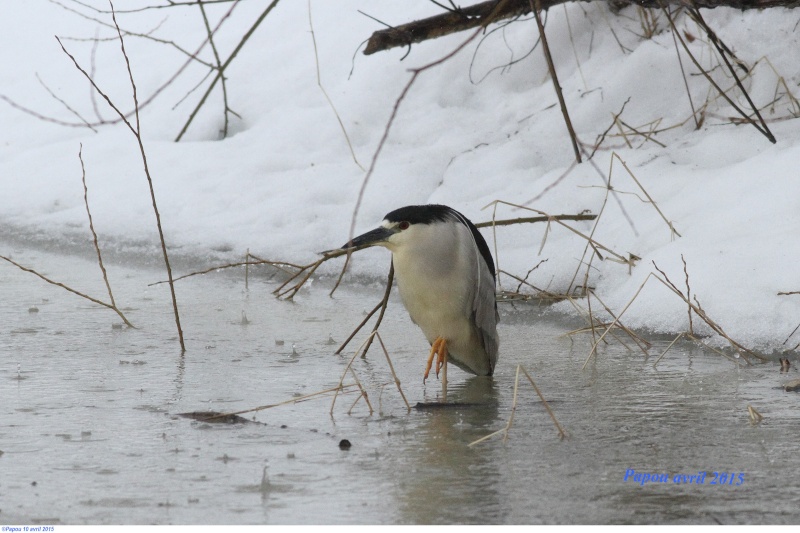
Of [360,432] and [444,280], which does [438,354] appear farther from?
[360,432]

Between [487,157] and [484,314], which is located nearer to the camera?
[484,314]

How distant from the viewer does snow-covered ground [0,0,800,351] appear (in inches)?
174

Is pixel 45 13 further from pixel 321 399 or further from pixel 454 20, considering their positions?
pixel 321 399

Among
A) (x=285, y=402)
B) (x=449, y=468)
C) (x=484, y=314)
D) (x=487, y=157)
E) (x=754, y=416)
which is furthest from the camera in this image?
(x=487, y=157)

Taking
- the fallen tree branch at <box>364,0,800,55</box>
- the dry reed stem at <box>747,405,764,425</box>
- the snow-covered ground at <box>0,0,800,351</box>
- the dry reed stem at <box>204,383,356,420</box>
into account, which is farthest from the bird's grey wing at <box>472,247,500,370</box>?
the fallen tree branch at <box>364,0,800,55</box>

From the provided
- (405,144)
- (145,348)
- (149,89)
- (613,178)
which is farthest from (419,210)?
(149,89)

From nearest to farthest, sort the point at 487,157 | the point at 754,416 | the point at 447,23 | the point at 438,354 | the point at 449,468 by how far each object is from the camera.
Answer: the point at 449,468 < the point at 754,416 < the point at 438,354 < the point at 447,23 < the point at 487,157

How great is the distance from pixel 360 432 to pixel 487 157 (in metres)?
3.66

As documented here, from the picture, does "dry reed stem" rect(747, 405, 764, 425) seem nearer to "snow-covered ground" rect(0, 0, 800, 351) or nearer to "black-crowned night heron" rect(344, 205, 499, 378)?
"snow-covered ground" rect(0, 0, 800, 351)

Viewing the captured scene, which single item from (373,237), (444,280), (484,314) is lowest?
(484,314)

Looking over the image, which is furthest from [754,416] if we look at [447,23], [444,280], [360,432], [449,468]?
[447,23]

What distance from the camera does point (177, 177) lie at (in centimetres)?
685

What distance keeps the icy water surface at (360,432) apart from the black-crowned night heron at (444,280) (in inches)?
5.0

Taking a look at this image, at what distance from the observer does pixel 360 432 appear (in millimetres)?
2746
